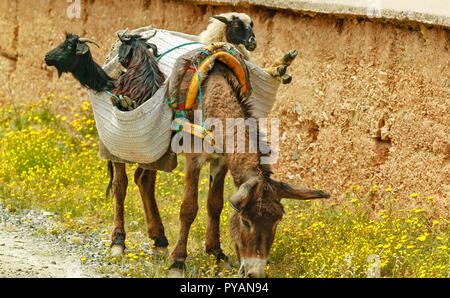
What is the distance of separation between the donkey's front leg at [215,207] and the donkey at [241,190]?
0.03 ft

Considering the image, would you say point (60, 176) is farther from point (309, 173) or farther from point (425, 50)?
point (425, 50)

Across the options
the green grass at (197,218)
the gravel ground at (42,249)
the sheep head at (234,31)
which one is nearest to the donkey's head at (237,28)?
the sheep head at (234,31)

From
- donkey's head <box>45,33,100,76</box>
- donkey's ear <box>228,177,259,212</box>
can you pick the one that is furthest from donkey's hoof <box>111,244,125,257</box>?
donkey's ear <box>228,177,259,212</box>

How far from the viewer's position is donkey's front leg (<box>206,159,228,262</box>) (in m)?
6.51

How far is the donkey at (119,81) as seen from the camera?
6.64 m

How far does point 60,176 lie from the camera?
8711 mm

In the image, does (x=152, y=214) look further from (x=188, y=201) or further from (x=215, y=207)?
(x=188, y=201)

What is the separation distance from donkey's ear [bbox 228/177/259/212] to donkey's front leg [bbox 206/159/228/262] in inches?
44.7

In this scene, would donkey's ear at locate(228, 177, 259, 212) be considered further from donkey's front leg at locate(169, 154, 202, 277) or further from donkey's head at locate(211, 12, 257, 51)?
donkey's head at locate(211, 12, 257, 51)

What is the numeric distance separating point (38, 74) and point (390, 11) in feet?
19.6

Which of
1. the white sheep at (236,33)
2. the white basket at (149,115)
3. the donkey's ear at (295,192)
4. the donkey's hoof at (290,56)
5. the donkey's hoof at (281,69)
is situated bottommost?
the donkey's ear at (295,192)

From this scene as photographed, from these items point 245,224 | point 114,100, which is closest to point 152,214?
point 114,100

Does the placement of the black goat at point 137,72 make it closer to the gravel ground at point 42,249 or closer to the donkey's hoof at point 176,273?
the donkey's hoof at point 176,273

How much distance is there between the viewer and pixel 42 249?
7.00m
